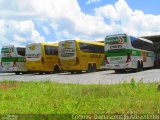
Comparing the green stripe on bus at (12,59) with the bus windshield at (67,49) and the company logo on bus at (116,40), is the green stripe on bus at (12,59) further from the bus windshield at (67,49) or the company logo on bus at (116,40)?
the company logo on bus at (116,40)

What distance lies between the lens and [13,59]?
37.4m

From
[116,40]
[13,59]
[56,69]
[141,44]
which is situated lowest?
[56,69]

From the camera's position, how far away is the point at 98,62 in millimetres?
36469

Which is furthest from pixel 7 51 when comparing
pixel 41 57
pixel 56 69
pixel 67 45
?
pixel 67 45

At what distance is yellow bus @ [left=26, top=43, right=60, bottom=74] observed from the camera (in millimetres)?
35062

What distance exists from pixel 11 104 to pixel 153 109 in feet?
13.3

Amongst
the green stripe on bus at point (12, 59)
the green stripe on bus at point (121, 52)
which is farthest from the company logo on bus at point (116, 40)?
the green stripe on bus at point (12, 59)

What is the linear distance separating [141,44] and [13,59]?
1275 cm

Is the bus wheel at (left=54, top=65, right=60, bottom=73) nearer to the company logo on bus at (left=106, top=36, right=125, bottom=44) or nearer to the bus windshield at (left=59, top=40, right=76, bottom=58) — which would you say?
the bus windshield at (left=59, top=40, right=76, bottom=58)

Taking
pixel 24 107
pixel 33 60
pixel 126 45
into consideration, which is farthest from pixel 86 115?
pixel 33 60

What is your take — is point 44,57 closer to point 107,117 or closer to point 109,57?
point 109,57

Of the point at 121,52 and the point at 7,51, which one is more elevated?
the point at 7,51

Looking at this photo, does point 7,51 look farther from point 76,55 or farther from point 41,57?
point 76,55

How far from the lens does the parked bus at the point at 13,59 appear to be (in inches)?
1471
